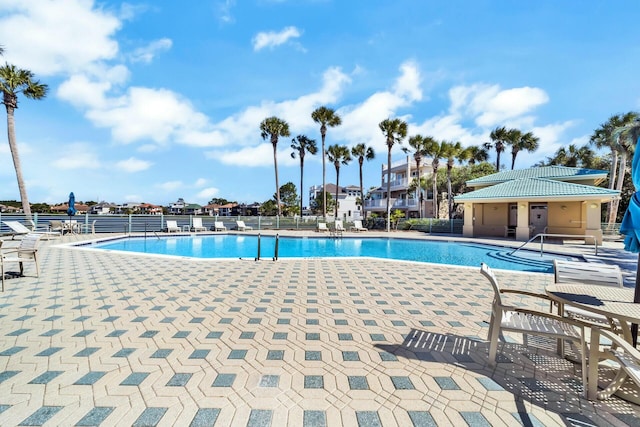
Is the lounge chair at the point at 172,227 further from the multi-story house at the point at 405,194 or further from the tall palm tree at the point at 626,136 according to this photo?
the tall palm tree at the point at 626,136

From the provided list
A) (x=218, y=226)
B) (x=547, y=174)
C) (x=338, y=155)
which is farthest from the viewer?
(x=338, y=155)

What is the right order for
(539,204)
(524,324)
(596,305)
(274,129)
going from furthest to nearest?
(274,129)
(539,204)
(524,324)
(596,305)

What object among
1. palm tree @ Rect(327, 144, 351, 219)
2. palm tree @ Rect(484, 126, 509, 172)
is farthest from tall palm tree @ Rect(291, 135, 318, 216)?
palm tree @ Rect(484, 126, 509, 172)

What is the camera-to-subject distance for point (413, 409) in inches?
83.0

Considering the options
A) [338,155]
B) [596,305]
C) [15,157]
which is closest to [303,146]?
[338,155]

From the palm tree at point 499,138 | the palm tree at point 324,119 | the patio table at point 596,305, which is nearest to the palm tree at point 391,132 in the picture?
the palm tree at point 324,119

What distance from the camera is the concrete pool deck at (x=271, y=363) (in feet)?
6.76

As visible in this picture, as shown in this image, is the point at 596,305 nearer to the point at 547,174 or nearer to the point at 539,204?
the point at 539,204

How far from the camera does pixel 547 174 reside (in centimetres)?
2025

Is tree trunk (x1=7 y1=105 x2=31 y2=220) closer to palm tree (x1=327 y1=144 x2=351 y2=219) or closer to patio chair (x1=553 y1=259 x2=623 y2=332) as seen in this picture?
patio chair (x1=553 y1=259 x2=623 y2=332)

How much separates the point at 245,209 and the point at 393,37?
72.7 m

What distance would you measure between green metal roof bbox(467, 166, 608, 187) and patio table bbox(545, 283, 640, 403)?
21.7 metres

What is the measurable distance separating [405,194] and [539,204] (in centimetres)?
1998

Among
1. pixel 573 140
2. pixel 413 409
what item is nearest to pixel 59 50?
pixel 413 409
